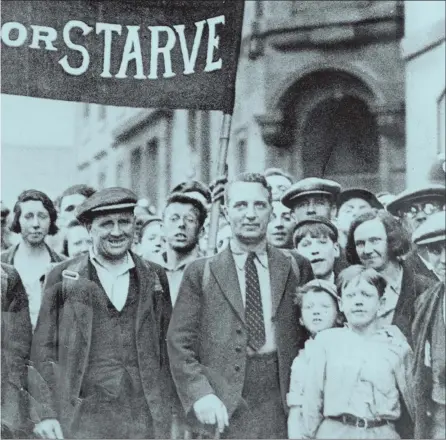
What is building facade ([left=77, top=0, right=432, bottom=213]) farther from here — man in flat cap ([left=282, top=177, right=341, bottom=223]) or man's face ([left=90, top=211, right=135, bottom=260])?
man's face ([left=90, top=211, right=135, bottom=260])

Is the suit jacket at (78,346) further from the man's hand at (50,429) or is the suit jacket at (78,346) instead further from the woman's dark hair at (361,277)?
the woman's dark hair at (361,277)

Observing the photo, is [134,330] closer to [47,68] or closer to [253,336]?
[253,336]

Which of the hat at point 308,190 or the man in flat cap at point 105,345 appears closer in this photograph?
the man in flat cap at point 105,345

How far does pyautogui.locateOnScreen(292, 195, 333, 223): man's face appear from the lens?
19.8 ft

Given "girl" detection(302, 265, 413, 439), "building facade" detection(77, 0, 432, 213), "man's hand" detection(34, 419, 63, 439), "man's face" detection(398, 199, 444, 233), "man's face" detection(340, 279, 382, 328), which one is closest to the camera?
"girl" detection(302, 265, 413, 439)

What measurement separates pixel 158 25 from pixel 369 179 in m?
1.64

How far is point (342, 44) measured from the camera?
20.2 ft

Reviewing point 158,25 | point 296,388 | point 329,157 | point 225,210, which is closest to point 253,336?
point 296,388

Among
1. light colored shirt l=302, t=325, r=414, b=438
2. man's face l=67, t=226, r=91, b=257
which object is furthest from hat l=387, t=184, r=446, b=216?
man's face l=67, t=226, r=91, b=257

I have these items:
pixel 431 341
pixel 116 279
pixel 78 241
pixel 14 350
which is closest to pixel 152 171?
pixel 78 241

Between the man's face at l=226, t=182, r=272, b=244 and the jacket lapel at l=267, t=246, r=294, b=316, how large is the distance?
5.1 inches

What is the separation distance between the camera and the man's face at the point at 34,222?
6143mm

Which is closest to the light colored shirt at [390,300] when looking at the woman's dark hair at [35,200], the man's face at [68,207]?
the man's face at [68,207]

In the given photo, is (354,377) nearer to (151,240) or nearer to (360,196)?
(360,196)
